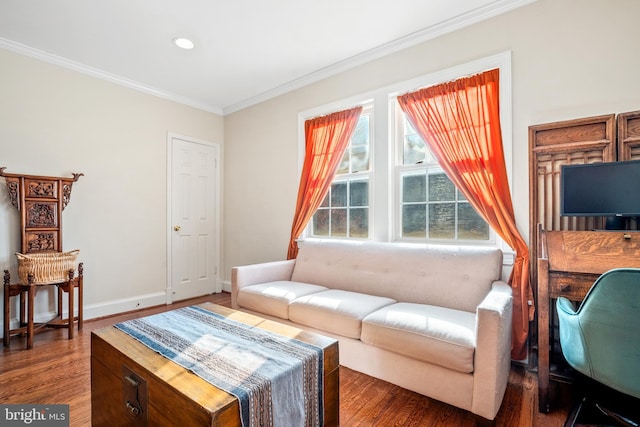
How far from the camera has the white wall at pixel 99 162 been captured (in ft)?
9.39

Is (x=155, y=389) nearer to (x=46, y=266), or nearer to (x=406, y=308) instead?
(x=406, y=308)

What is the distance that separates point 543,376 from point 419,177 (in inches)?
66.6

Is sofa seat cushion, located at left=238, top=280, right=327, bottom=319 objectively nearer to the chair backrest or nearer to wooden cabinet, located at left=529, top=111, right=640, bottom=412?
wooden cabinet, located at left=529, top=111, right=640, bottom=412

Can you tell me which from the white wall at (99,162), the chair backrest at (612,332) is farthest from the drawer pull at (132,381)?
the white wall at (99,162)

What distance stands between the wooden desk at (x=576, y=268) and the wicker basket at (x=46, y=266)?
12.0 feet

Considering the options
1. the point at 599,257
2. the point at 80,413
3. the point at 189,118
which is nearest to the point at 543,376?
the point at 599,257

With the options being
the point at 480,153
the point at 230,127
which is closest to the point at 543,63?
the point at 480,153

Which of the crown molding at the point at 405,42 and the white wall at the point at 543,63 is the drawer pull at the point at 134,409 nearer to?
the white wall at the point at 543,63

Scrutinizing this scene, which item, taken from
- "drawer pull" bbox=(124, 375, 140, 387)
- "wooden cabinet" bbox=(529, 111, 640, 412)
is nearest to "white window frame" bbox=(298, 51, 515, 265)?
"wooden cabinet" bbox=(529, 111, 640, 412)

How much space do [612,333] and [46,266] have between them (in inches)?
151

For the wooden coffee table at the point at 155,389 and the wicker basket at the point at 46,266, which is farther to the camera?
the wicker basket at the point at 46,266

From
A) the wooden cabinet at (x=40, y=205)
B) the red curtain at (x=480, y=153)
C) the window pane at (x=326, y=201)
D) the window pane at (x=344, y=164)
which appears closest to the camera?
the red curtain at (x=480, y=153)

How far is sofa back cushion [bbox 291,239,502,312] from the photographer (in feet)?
7.19

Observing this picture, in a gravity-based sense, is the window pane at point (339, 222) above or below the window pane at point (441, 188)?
below
